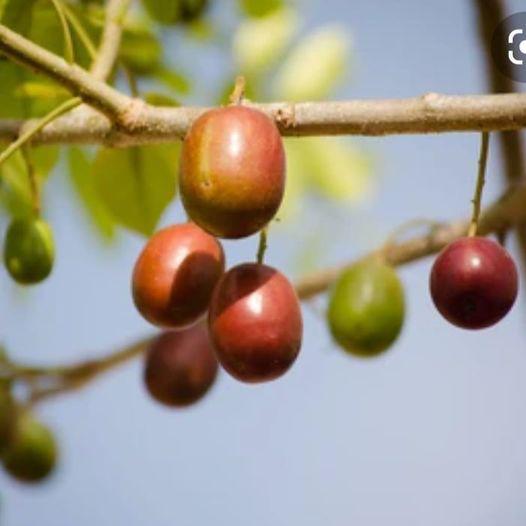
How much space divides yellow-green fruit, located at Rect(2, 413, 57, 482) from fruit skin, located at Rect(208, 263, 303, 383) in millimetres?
1037

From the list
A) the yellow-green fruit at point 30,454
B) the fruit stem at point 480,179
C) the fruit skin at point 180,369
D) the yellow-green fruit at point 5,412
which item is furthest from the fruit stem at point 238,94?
the yellow-green fruit at point 30,454

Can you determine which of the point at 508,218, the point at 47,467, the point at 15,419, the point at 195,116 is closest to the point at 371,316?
the point at 508,218

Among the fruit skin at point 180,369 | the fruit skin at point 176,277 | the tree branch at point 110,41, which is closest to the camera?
the fruit skin at point 176,277

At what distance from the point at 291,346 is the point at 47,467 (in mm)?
1158

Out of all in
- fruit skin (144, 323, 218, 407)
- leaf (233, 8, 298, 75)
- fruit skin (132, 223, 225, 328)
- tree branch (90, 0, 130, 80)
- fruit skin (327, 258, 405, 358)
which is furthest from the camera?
leaf (233, 8, 298, 75)

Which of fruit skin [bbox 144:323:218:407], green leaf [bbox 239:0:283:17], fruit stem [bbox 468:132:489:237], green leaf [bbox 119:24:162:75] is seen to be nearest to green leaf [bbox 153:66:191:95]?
green leaf [bbox 119:24:162:75]

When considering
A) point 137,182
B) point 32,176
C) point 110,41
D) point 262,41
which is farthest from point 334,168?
point 32,176

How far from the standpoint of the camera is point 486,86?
5.60 feet

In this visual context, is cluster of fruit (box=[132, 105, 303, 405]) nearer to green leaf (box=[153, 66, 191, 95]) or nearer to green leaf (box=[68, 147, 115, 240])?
green leaf (box=[68, 147, 115, 240])

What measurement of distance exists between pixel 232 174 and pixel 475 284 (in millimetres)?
314

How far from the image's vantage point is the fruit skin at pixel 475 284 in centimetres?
122

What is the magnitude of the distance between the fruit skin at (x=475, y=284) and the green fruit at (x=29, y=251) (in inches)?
21.8

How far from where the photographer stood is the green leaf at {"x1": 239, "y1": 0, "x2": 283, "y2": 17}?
211cm

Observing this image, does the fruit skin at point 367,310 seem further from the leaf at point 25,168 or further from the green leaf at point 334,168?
the green leaf at point 334,168
